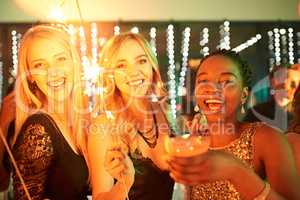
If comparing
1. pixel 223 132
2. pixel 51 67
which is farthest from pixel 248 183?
pixel 51 67

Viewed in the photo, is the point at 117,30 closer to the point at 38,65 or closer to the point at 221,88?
the point at 38,65

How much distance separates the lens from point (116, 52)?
2.48 m

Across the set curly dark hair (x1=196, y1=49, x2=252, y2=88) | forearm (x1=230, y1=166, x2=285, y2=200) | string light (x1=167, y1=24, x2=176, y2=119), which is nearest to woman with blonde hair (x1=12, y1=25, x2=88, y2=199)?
string light (x1=167, y1=24, x2=176, y2=119)

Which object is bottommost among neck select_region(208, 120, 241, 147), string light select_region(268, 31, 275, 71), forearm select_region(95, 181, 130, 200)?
forearm select_region(95, 181, 130, 200)

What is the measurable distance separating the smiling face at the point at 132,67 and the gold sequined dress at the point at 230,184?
2.18 ft

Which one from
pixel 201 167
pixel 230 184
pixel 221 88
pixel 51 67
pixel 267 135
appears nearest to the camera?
pixel 201 167

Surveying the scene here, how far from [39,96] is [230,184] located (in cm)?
119

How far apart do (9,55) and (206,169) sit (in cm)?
153

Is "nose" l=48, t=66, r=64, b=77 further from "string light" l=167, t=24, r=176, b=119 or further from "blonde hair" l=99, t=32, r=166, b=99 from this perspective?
"string light" l=167, t=24, r=176, b=119

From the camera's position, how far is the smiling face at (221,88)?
2.17 meters

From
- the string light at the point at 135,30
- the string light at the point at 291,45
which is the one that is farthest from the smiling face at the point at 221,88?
the string light at the point at 291,45

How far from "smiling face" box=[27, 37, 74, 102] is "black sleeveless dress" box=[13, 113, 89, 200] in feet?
0.52

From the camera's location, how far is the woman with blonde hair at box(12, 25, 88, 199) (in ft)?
7.89

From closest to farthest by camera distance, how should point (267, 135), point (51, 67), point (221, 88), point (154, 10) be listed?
point (267, 135) → point (221, 88) → point (51, 67) → point (154, 10)
